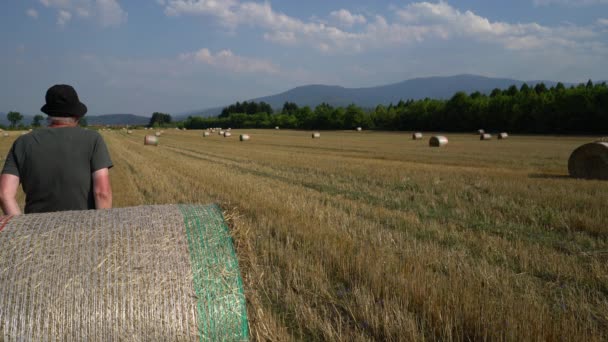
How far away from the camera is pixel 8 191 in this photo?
3.71 metres

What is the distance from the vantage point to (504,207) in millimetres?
8562

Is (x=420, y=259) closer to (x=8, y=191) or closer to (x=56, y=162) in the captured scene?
(x=56, y=162)

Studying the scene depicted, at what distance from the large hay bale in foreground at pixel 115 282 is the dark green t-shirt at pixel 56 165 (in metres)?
0.55

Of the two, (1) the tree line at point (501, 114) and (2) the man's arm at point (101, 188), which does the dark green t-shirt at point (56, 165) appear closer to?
(2) the man's arm at point (101, 188)

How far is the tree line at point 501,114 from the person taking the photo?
54.4 metres

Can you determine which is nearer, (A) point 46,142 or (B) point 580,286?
(A) point 46,142

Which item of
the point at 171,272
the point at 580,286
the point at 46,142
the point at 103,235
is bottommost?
Result: the point at 580,286

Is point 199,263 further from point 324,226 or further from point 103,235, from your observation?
point 324,226

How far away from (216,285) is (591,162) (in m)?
14.2

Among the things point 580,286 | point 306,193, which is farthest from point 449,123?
point 580,286

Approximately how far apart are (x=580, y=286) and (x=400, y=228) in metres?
2.75

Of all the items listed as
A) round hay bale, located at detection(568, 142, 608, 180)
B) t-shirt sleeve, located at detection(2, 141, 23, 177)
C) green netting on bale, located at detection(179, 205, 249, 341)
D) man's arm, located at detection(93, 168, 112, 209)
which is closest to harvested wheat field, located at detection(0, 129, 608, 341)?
green netting on bale, located at detection(179, 205, 249, 341)

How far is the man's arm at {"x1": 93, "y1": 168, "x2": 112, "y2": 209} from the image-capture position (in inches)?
152

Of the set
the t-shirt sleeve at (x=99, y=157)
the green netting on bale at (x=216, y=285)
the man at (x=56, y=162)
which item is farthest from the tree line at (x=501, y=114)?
the man at (x=56, y=162)
